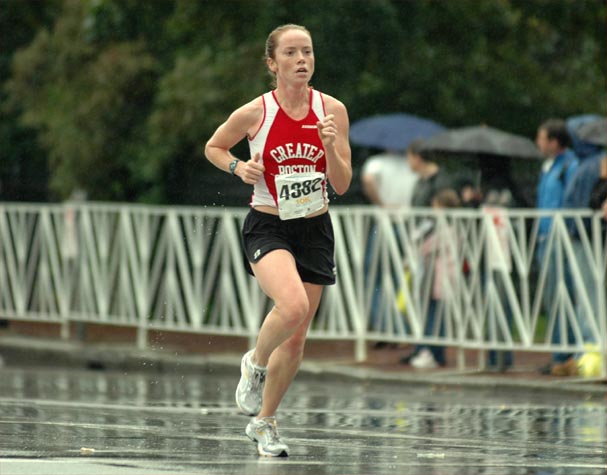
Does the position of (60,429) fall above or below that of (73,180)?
below

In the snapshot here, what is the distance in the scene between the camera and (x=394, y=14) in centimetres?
1930

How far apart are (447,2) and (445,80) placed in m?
0.95

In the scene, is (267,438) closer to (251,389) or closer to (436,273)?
(251,389)

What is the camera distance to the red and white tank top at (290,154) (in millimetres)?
7949

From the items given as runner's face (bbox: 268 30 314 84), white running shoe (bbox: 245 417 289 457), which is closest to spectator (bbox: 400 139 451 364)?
white running shoe (bbox: 245 417 289 457)

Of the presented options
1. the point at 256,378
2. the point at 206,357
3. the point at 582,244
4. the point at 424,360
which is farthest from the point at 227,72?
the point at 256,378

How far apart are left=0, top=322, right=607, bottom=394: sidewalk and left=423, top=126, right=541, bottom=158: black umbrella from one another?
6.35 ft

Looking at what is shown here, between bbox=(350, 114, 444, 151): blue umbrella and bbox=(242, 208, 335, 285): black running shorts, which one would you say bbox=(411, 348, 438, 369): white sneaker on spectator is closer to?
bbox=(350, 114, 444, 151): blue umbrella

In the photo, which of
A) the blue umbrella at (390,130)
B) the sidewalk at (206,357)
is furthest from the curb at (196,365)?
the blue umbrella at (390,130)

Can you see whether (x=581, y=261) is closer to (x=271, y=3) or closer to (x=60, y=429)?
(x=60, y=429)

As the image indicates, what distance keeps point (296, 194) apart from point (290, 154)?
0.68 ft

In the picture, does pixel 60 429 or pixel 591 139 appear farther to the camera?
pixel 591 139

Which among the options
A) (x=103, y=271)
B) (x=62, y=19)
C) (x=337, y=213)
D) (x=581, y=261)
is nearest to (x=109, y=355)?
(x=103, y=271)

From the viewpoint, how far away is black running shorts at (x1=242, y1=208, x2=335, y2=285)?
8.07 metres
